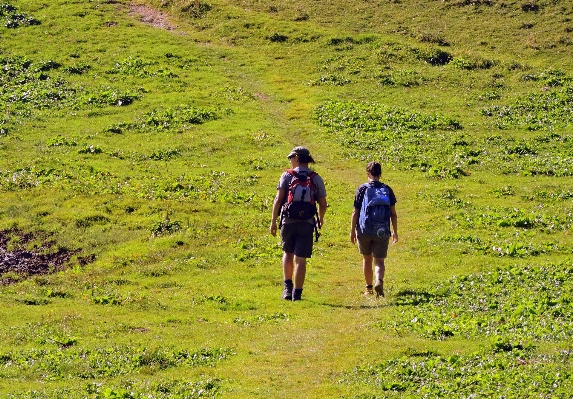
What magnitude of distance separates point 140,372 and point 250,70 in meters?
39.5

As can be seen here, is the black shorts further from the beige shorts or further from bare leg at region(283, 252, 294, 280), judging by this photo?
the beige shorts

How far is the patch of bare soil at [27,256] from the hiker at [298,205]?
399 inches

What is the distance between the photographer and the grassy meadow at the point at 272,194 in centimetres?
1561

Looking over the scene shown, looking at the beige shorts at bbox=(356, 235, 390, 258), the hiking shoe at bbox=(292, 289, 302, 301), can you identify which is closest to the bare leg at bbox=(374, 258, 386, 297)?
the beige shorts at bbox=(356, 235, 390, 258)

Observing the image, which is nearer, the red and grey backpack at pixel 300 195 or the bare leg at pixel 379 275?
the red and grey backpack at pixel 300 195

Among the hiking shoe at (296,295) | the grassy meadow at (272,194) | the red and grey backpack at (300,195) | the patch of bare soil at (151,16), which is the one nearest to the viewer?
the grassy meadow at (272,194)

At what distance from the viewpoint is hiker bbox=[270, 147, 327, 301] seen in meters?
19.5

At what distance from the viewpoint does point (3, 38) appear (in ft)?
197

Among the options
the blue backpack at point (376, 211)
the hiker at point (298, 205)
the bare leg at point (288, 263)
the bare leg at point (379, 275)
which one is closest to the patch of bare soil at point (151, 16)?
the bare leg at point (288, 263)

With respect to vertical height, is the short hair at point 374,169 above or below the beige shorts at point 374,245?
above

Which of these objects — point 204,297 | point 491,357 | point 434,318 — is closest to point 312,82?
point 204,297

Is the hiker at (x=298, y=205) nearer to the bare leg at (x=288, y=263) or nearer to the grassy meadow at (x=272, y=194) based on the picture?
the bare leg at (x=288, y=263)

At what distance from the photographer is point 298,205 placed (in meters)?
19.5

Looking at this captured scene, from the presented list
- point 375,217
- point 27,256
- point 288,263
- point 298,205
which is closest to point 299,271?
point 288,263
